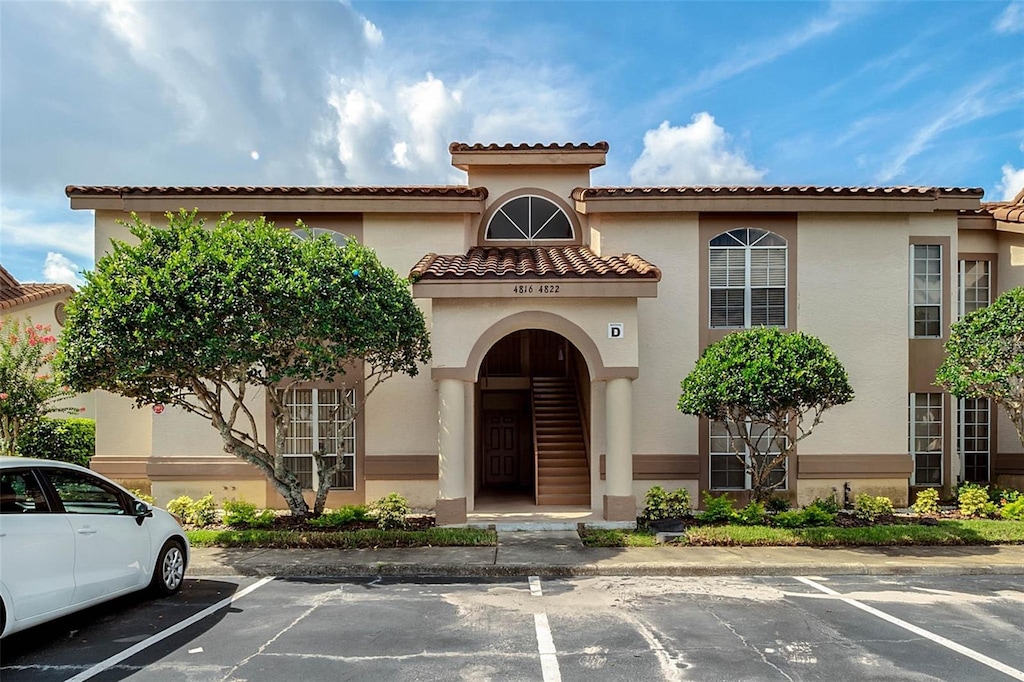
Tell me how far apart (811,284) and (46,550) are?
41.0 feet

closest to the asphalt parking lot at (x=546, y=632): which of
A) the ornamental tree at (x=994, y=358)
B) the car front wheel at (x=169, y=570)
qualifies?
the car front wheel at (x=169, y=570)

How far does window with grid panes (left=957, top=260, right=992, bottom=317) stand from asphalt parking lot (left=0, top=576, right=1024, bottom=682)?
745 centimetres

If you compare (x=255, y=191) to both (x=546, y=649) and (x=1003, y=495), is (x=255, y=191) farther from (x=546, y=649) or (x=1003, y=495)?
(x=1003, y=495)

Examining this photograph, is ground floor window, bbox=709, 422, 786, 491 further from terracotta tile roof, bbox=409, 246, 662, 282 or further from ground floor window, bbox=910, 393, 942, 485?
terracotta tile roof, bbox=409, 246, 662, 282

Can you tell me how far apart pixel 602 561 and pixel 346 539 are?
3.86 metres

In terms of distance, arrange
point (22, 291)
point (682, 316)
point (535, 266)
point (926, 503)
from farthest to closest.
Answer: point (22, 291)
point (682, 316)
point (926, 503)
point (535, 266)

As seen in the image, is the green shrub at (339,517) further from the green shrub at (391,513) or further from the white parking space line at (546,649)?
the white parking space line at (546,649)

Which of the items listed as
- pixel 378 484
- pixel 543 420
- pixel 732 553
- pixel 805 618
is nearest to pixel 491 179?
pixel 543 420

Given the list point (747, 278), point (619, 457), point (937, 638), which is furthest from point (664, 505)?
point (937, 638)

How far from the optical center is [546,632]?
648 cm

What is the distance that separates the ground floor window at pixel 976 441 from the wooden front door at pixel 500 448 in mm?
9653

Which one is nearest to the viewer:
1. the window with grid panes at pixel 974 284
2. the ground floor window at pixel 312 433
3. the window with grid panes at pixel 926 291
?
the ground floor window at pixel 312 433

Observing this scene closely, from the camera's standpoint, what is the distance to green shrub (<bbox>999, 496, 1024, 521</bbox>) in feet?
35.4

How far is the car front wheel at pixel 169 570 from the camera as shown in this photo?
745cm
